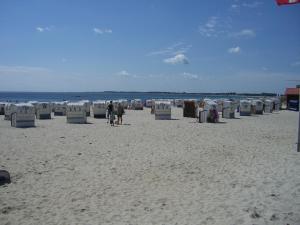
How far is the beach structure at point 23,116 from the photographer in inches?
750

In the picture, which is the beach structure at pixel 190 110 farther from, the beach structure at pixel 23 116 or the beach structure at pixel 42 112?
the beach structure at pixel 23 116

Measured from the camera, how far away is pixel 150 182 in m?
7.82

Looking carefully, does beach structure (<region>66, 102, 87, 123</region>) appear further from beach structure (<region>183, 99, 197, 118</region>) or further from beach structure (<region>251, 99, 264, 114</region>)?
beach structure (<region>251, 99, 264, 114</region>)

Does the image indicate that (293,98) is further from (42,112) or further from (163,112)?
(42,112)

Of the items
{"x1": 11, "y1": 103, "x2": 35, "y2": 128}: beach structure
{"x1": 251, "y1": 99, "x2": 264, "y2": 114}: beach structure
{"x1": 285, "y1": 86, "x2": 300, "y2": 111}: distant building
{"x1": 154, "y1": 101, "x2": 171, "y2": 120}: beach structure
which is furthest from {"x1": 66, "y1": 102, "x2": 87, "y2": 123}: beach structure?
{"x1": 285, "y1": 86, "x2": 300, "y2": 111}: distant building

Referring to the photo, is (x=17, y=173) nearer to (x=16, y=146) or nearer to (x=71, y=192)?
(x=71, y=192)

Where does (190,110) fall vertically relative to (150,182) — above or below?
above

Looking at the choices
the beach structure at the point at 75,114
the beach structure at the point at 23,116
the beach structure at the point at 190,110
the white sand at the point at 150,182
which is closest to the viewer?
the white sand at the point at 150,182

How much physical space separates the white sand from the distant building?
96.3ft

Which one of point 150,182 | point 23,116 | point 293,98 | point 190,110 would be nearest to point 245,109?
point 190,110

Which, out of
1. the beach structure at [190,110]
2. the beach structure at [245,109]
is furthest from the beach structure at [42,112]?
the beach structure at [245,109]

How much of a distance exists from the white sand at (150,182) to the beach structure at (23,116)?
573cm

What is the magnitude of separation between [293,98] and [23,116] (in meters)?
34.9

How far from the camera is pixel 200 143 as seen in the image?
13.3 meters
